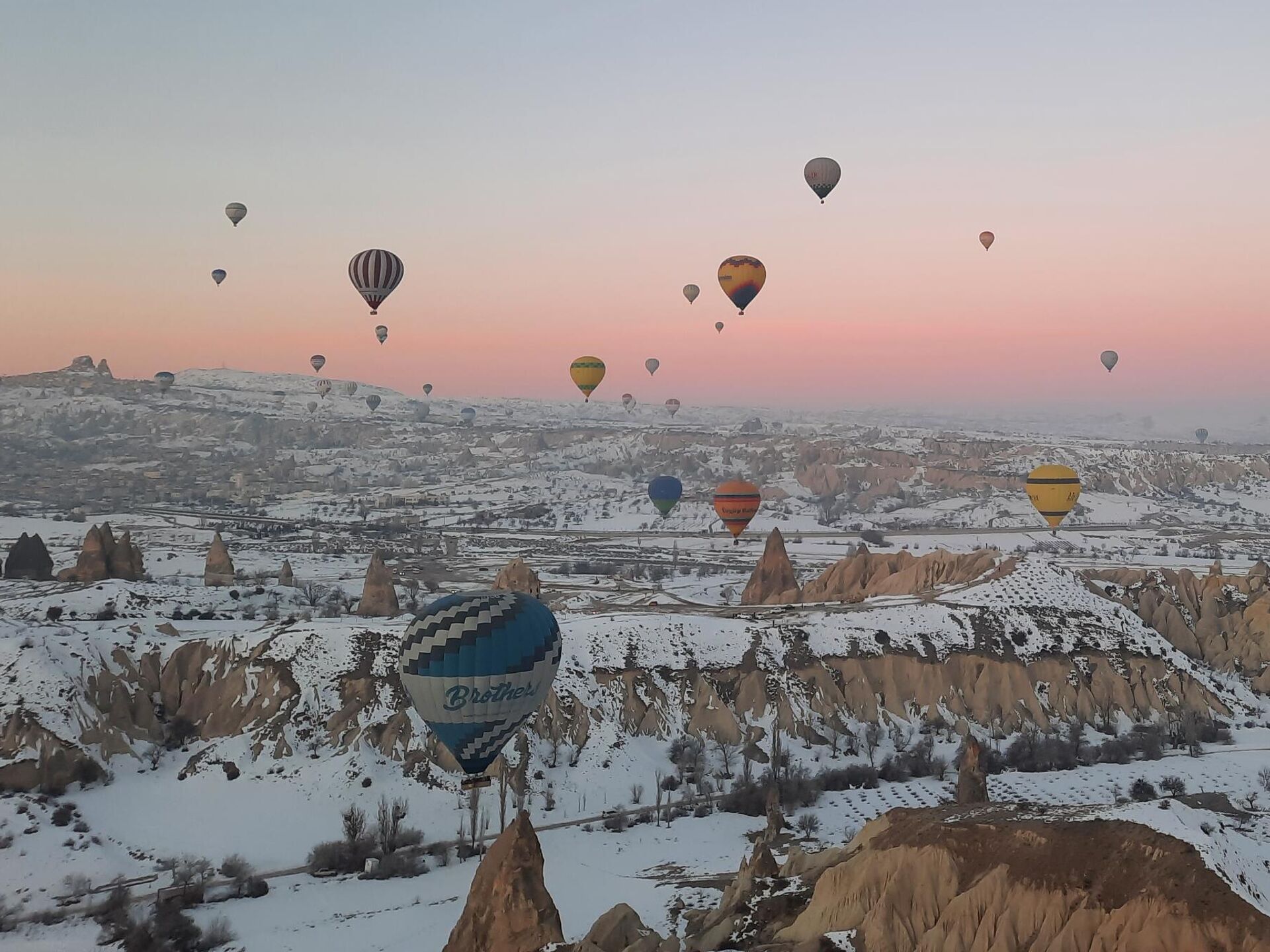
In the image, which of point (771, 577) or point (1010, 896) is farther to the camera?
point (771, 577)

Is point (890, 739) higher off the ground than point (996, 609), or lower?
lower

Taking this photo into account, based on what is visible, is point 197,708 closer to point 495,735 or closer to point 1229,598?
point 495,735

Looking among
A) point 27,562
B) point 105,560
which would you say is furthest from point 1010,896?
point 27,562

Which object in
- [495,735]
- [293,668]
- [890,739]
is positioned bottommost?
[890,739]

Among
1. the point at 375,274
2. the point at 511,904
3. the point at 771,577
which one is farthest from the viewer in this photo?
the point at 771,577

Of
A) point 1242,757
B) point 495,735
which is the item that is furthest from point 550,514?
point 495,735

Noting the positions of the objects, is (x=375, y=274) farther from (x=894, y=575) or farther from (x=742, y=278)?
(x=894, y=575)

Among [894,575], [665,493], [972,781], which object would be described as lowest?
[972,781]

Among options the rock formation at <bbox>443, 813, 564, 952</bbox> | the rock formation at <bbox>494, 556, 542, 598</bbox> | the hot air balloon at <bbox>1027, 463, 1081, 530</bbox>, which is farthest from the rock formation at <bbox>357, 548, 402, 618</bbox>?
the hot air balloon at <bbox>1027, 463, 1081, 530</bbox>
